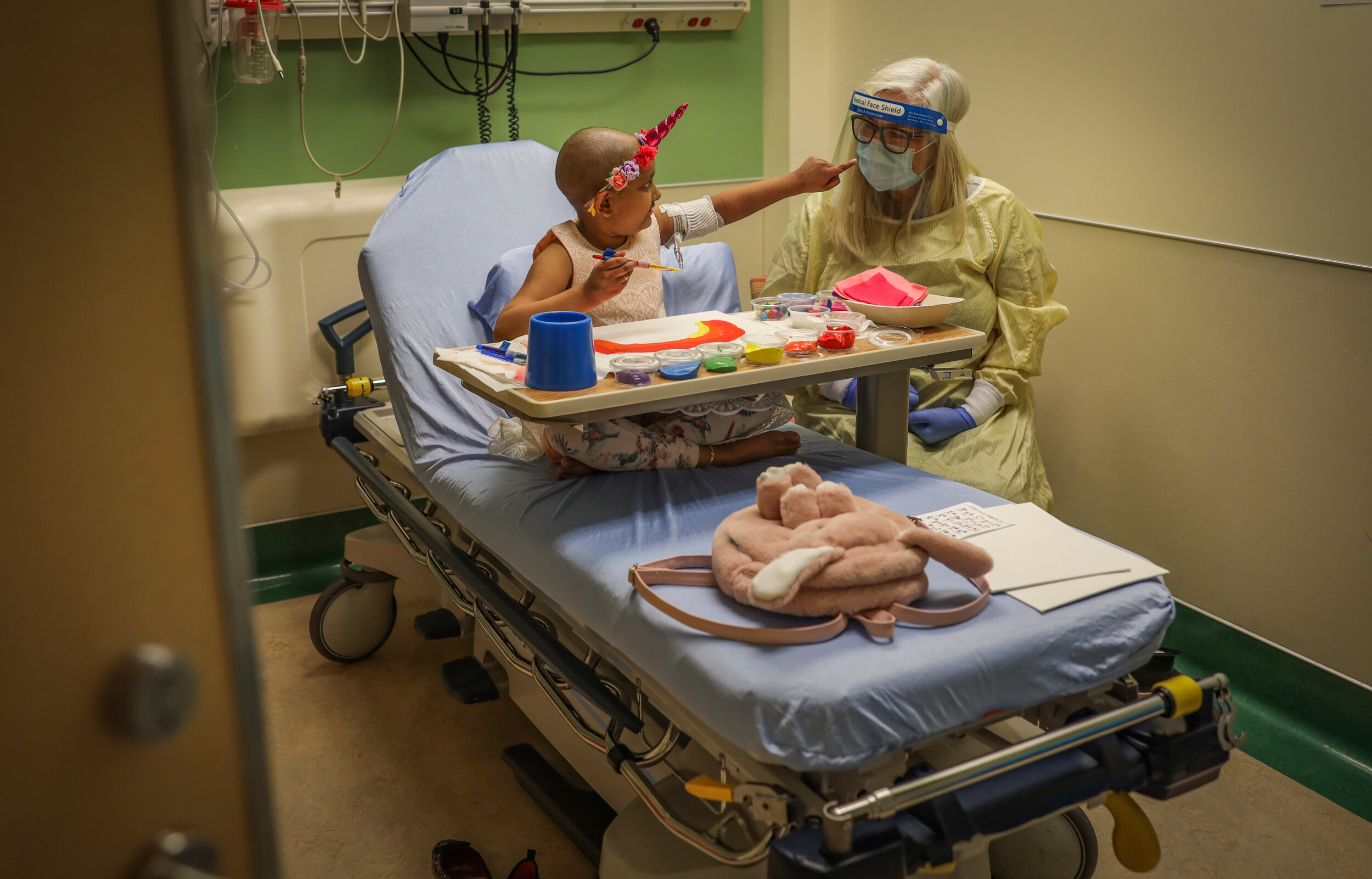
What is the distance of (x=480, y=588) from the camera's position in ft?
5.97

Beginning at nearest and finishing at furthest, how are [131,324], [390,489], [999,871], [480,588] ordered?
[131,324] → [999,871] → [480,588] → [390,489]

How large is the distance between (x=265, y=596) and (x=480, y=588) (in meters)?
1.56

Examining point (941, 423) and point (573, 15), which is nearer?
point (941, 423)

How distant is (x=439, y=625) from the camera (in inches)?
98.5

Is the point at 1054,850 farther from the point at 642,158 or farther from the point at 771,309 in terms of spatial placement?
the point at 642,158

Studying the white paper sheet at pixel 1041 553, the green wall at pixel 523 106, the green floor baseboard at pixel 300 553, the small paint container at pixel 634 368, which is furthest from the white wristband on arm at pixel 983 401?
the green floor baseboard at pixel 300 553

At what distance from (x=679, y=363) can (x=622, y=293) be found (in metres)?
0.54

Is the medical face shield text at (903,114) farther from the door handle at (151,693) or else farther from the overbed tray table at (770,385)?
the door handle at (151,693)

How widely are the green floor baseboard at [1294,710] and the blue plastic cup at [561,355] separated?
67.8 inches

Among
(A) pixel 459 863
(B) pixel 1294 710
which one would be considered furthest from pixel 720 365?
(B) pixel 1294 710

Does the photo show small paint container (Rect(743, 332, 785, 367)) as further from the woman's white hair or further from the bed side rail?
the woman's white hair

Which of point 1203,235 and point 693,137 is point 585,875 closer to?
point 1203,235

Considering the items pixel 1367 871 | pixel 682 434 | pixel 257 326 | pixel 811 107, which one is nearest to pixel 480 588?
pixel 682 434

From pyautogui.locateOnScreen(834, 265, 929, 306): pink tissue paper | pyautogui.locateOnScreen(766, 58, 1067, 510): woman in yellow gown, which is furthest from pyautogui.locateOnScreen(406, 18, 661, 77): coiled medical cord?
pyautogui.locateOnScreen(834, 265, 929, 306): pink tissue paper
